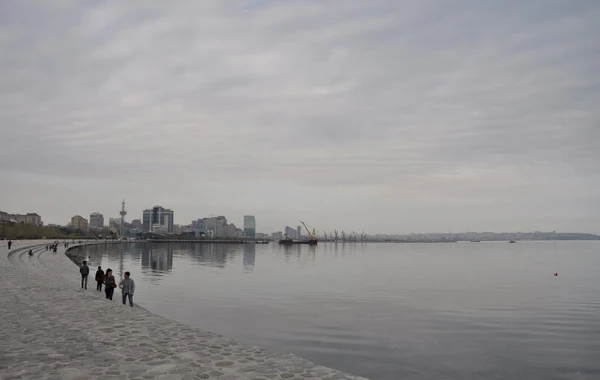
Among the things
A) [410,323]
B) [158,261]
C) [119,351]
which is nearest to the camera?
[119,351]

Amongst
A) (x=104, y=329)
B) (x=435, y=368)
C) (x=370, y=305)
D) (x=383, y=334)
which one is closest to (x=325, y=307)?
(x=370, y=305)

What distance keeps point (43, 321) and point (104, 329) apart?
3.15 m

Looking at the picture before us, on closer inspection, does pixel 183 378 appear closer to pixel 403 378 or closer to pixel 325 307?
pixel 403 378

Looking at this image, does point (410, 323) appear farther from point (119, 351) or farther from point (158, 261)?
point (158, 261)

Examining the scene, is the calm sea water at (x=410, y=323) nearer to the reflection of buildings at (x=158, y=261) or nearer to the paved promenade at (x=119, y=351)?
the paved promenade at (x=119, y=351)

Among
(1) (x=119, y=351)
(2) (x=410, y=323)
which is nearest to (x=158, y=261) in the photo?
(2) (x=410, y=323)

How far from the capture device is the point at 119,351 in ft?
44.8

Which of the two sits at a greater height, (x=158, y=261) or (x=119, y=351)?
(x=119, y=351)

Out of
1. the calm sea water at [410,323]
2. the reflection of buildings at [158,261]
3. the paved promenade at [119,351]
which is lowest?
the reflection of buildings at [158,261]

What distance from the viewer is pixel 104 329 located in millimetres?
16984

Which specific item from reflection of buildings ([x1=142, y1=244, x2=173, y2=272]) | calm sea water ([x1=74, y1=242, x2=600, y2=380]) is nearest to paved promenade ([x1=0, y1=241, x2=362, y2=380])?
calm sea water ([x1=74, y1=242, x2=600, y2=380])

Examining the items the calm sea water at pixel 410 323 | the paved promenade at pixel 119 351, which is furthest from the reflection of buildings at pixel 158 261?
the paved promenade at pixel 119 351

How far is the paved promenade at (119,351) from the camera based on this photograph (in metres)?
11.5

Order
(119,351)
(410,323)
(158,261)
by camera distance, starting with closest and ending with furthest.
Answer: (119,351)
(410,323)
(158,261)
